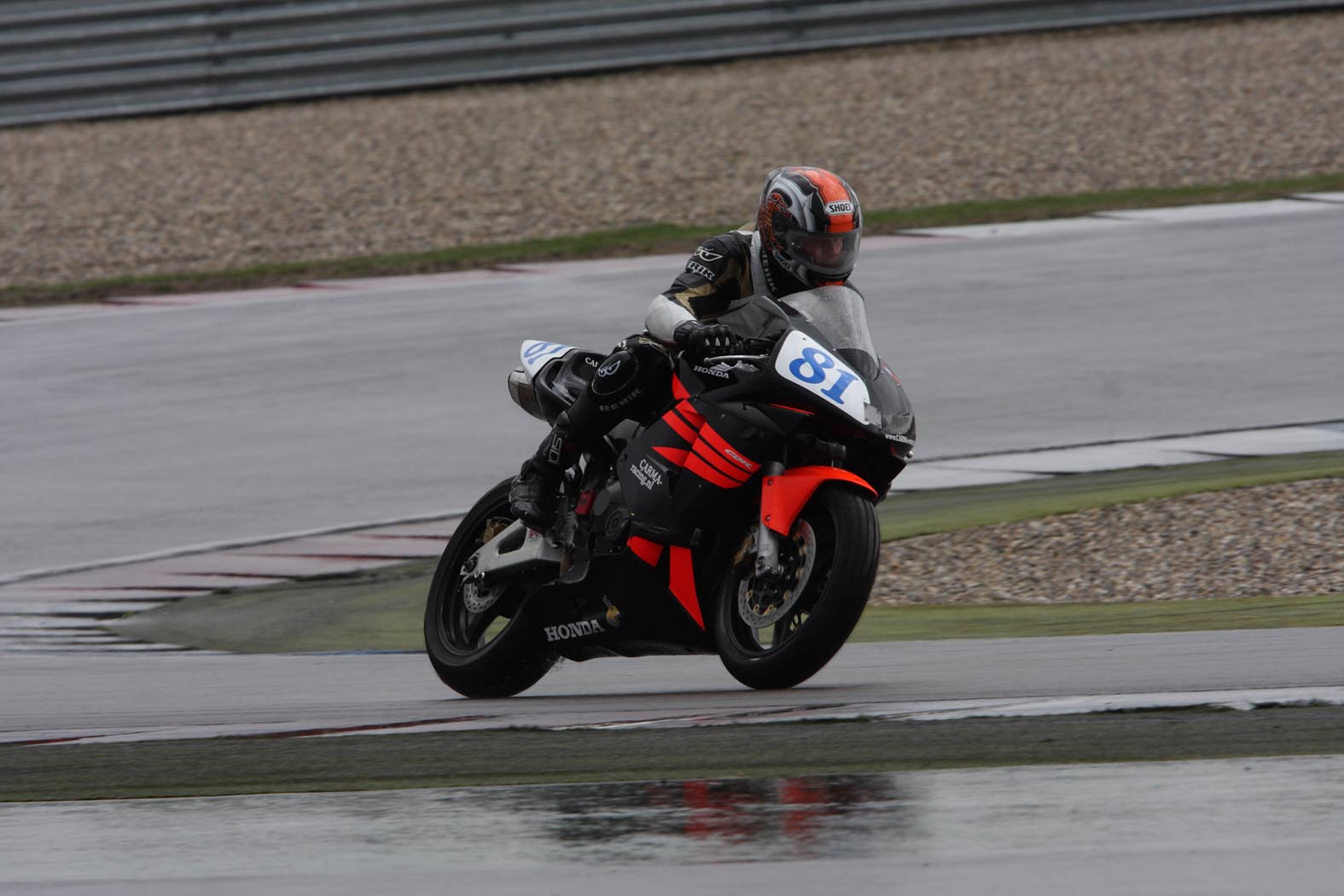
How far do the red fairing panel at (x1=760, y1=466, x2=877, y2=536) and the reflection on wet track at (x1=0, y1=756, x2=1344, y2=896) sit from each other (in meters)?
1.52

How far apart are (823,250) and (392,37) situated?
693 inches

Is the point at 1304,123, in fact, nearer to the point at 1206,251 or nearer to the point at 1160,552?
the point at 1206,251

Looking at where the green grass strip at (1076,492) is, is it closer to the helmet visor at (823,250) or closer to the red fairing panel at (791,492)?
A: the helmet visor at (823,250)

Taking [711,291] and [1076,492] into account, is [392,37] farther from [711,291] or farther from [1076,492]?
[711,291]

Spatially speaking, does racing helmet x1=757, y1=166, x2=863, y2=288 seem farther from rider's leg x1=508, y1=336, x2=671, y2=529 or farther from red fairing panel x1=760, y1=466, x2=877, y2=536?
red fairing panel x1=760, y1=466, x2=877, y2=536

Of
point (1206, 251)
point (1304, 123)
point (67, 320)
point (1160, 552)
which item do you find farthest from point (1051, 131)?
point (1160, 552)

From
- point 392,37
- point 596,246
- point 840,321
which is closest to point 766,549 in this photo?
point 840,321

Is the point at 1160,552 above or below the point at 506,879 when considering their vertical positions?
below

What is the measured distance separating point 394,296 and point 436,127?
6035 millimetres

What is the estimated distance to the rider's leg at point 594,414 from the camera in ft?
20.8

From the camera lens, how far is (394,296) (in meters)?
16.3

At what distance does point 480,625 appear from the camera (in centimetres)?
685

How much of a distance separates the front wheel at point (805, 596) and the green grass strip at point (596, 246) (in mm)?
11345

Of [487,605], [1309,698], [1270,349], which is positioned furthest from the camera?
[1270,349]
